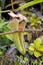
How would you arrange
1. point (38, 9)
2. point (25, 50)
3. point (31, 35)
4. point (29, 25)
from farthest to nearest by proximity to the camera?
point (38, 9)
point (29, 25)
point (31, 35)
point (25, 50)

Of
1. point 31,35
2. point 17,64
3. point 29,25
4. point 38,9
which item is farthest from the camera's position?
point 38,9

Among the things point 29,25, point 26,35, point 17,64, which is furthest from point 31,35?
point 17,64

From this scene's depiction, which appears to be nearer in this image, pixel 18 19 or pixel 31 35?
pixel 18 19

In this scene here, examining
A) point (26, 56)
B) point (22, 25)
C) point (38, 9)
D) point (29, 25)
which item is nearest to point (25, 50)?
point (26, 56)

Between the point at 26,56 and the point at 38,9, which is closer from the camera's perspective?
the point at 26,56

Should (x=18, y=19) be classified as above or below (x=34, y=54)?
above

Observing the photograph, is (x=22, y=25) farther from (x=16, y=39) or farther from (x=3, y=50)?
(x=3, y=50)

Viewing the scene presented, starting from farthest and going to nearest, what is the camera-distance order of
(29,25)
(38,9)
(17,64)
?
(38,9) → (29,25) → (17,64)

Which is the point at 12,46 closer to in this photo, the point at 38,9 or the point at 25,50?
the point at 25,50

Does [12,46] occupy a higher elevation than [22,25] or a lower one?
lower
